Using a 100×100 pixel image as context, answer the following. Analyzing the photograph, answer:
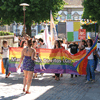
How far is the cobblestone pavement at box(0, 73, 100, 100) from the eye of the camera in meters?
7.60

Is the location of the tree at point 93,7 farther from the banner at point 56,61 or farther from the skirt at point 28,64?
the skirt at point 28,64

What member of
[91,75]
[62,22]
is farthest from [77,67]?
[62,22]

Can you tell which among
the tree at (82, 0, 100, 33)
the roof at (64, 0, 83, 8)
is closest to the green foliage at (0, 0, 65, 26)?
the tree at (82, 0, 100, 33)

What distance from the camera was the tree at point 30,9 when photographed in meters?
31.3

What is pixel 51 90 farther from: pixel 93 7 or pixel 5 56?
pixel 93 7

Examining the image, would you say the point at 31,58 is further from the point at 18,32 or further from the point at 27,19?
the point at 18,32

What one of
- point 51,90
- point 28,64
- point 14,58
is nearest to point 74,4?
point 14,58

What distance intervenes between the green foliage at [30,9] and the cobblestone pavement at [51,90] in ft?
70.0

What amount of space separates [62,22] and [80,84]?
31195 millimetres

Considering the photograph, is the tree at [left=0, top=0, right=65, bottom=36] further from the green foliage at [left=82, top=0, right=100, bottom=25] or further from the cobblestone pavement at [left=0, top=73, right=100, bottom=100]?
the cobblestone pavement at [left=0, top=73, right=100, bottom=100]

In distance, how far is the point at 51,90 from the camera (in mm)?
8633

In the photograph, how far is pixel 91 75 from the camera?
10.5 metres

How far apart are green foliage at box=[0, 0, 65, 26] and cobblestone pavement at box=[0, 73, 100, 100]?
70.0 feet

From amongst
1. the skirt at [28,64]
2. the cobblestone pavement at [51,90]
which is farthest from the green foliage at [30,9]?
the skirt at [28,64]
